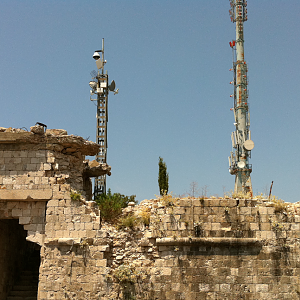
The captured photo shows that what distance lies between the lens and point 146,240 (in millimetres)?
10953

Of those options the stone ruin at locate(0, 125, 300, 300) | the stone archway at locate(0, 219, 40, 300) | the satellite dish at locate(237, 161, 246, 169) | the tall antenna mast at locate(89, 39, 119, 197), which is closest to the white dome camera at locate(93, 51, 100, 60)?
the tall antenna mast at locate(89, 39, 119, 197)

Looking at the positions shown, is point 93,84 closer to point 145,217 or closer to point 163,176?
point 163,176

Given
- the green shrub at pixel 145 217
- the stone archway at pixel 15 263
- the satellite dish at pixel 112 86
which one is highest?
the satellite dish at pixel 112 86

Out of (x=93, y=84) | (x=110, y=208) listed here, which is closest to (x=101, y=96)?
(x=93, y=84)

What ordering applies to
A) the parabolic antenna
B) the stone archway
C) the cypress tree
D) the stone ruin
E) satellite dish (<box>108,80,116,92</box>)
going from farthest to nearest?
the parabolic antenna, satellite dish (<box>108,80,116,92</box>), the cypress tree, the stone archway, the stone ruin

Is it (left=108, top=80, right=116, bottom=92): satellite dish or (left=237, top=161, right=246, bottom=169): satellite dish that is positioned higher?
(left=108, top=80, right=116, bottom=92): satellite dish

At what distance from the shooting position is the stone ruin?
34.7ft

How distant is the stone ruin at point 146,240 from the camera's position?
34.7 ft

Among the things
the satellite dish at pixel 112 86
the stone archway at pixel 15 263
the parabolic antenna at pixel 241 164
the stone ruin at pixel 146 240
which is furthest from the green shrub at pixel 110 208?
the parabolic antenna at pixel 241 164

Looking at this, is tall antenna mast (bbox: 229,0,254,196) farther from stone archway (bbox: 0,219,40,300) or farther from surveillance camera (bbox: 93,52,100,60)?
stone archway (bbox: 0,219,40,300)

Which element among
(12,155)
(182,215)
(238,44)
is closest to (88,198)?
(12,155)

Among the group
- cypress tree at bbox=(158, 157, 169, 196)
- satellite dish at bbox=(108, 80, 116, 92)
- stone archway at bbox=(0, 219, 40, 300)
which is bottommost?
stone archway at bbox=(0, 219, 40, 300)

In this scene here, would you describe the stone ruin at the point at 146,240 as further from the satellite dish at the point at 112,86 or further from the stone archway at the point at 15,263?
the satellite dish at the point at 112,86

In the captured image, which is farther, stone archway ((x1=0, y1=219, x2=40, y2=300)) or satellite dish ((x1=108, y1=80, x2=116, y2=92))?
satellite dish ((x1=108, y1=80, x2=116, y2=92))
